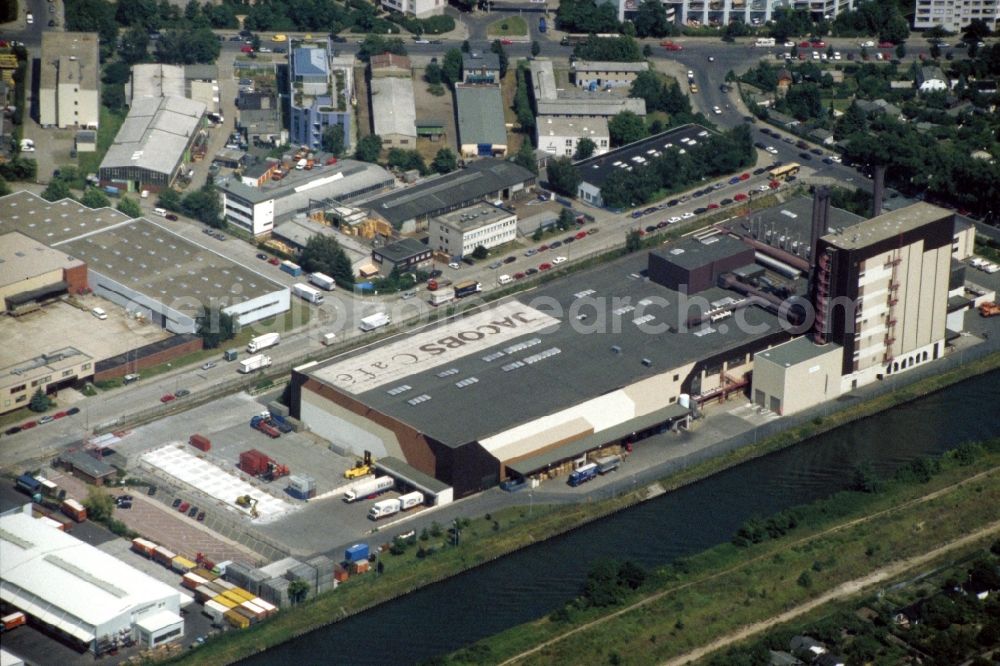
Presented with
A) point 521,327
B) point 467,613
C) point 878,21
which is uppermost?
point 878,21

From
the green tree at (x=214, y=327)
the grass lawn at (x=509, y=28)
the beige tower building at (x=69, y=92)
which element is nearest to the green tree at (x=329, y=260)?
the green tree at (x=214, y=327)

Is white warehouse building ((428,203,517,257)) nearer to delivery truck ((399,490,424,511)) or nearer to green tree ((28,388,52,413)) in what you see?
green tree ((28,388,52,413))

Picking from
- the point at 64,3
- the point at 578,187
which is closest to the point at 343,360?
the point at 578,187

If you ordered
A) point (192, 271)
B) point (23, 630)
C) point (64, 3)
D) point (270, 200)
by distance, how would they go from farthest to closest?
point (64, 3), point (270, 200), point (192, 271), point (23, 630)

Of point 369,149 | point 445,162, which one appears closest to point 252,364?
point 369,149

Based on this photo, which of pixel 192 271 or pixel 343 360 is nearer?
pixel 343 360

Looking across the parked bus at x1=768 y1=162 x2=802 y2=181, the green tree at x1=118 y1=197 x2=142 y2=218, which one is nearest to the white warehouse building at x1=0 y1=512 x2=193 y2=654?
the green tree at x1=118 y1=197 x2=142 y2=218

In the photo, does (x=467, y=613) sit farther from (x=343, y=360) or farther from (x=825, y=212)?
(x=825, y=212)

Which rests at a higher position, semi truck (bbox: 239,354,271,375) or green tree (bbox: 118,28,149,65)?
green tree (bbox: 118,28,149,65)

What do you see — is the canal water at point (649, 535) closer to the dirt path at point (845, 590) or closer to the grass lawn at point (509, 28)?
the dirt path at point (845, 590)
